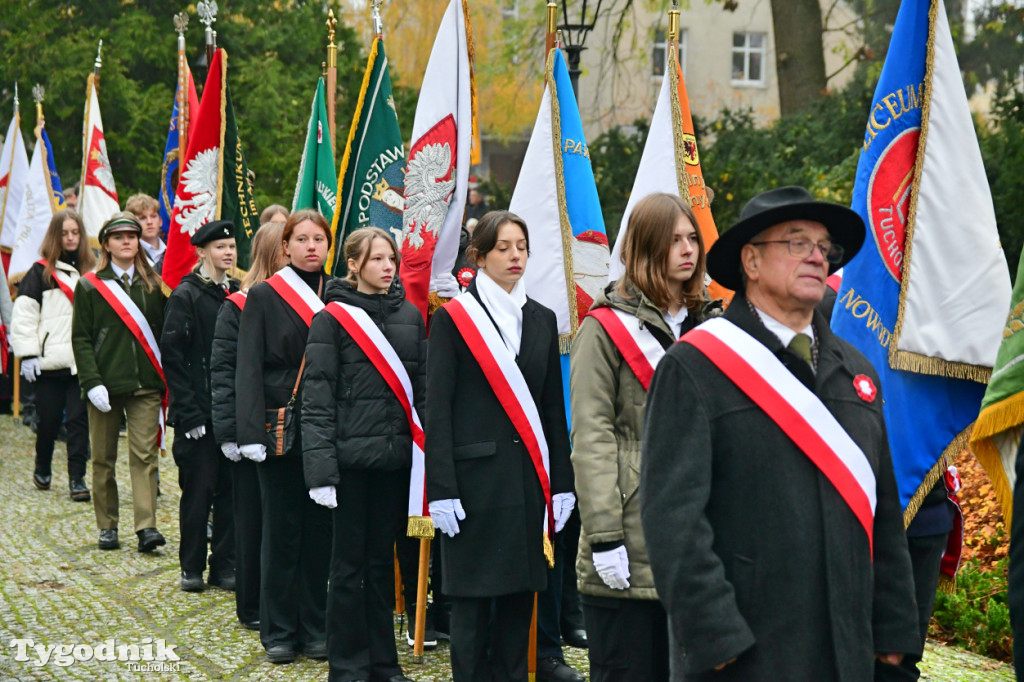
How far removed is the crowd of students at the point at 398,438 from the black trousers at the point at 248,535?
13 millimetres

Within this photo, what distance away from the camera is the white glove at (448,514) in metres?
4.94

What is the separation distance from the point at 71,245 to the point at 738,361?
8.87 metres

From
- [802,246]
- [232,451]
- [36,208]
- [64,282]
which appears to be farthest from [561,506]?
[36,208]

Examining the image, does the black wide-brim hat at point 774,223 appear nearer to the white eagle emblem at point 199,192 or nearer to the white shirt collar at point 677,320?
the white shirt collar at point 677,320

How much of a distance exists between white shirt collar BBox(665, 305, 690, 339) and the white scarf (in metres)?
0.99

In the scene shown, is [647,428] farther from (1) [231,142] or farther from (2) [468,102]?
(1) [231,142]

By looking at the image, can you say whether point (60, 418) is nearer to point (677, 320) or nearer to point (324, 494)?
point (324, 494)

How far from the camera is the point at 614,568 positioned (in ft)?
13.2

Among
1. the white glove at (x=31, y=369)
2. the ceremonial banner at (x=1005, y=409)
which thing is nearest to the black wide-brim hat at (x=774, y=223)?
the ceremonial banner at (x=1005, y=409)

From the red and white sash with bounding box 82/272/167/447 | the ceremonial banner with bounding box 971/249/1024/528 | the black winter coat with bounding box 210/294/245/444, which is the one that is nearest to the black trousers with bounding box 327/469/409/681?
the black winter coat with bounding box 210/294/245/444

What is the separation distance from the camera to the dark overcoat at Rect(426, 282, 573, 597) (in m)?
4.98

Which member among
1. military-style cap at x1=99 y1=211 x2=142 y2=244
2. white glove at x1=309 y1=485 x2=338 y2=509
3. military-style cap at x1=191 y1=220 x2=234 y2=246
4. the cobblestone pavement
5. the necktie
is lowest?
the cobblestone pavement

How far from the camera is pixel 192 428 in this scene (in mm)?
7676

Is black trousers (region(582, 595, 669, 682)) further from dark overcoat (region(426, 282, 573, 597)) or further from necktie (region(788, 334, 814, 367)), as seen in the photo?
necktie (region(788, 334, 814, 367))
